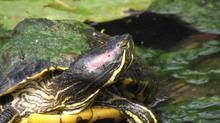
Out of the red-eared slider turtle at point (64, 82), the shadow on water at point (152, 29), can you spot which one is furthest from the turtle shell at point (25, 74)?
the shadow on water at point (152, 29)

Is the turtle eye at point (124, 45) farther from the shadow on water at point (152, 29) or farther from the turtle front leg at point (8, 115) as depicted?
the shadow on water at point (152, 29)

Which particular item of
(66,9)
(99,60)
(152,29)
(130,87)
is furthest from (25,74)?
(152,29)

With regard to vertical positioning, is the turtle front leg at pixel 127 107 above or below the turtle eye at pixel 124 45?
below

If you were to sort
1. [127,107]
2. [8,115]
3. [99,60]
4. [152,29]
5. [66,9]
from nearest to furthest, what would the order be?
[99,60] → [8,115] → [127,107] → [66,9] → [152,29]

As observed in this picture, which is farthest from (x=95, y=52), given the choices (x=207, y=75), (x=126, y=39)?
(x=207, y=75)

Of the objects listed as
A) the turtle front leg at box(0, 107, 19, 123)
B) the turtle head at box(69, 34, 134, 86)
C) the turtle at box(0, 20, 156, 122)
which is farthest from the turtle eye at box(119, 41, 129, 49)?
the turtle front leg at box(0, 107, 19, 123)

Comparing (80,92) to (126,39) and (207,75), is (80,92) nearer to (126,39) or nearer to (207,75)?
(126,39)

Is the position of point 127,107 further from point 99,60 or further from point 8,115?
point 8,115
